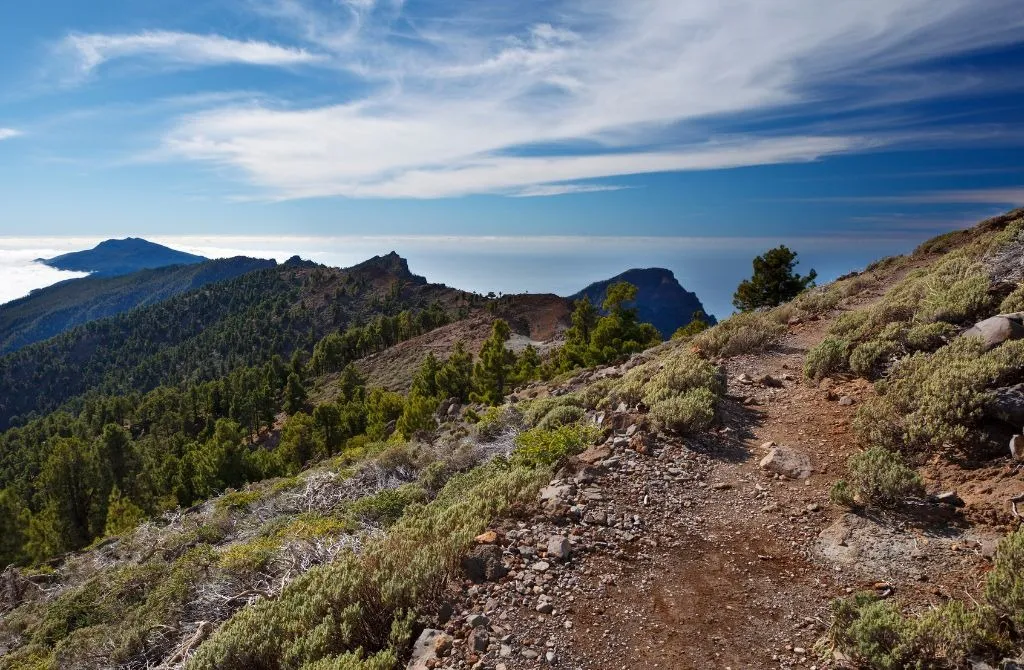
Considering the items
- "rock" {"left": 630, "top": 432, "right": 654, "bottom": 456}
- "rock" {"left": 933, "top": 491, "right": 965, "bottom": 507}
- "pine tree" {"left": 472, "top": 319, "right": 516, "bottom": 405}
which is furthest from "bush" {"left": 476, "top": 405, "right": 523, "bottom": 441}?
"pine tree" {"left": 472, "top": 319, "right": 516, "bottom": 405}

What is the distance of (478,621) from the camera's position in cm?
542

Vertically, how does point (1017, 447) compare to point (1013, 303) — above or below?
below

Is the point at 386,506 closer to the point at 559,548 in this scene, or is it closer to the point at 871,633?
the point at 559,548

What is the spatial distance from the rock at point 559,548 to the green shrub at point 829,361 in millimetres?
7781

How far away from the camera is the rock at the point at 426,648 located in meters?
5.12

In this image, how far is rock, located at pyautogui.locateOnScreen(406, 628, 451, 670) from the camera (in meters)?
5.12

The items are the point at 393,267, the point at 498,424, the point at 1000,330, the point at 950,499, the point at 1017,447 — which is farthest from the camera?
the point at 393,267

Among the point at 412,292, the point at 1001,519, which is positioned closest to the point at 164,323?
the point at 412,292

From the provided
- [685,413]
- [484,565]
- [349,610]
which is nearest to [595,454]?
[685,413]

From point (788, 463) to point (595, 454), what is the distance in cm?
295

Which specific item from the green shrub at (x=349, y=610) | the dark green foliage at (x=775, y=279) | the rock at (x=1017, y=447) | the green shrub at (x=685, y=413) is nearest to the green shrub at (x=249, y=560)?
the green shrub at (x=349, y=610)

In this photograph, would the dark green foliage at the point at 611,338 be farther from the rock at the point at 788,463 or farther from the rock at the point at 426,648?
the rock at the point at 426,648

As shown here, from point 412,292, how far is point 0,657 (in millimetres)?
157892

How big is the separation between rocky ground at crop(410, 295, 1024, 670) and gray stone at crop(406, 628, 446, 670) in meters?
0.02
